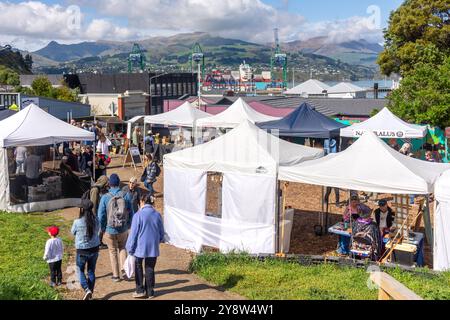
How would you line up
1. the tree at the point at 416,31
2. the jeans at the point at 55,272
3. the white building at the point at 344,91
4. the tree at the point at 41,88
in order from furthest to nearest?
the tree at the point at 41,88, the white building at the point at 344,91, the tree at the point at 416,31, the jeans at the point at 55,272

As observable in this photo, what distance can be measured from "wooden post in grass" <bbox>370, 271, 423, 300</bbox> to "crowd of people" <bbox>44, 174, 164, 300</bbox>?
11.6 feet

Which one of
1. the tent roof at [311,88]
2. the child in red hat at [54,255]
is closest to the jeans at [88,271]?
the child in red hat at [54,255]

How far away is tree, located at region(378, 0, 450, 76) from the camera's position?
29.8 metres

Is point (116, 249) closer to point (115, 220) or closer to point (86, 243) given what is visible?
point (115, 220)

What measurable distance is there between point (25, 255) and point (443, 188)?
777cm

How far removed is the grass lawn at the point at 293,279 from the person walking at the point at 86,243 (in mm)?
2134

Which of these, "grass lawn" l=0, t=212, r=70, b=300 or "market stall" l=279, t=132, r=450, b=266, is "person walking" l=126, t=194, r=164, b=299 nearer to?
"grass lawn" l=0, t=212, r=70, b=300

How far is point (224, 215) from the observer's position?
11109 mm

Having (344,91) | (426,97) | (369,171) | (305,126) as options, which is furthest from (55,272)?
(344,91)

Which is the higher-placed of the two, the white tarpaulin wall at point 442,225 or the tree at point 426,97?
the tree at point 426,97

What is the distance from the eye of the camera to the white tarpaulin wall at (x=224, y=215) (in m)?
10.5

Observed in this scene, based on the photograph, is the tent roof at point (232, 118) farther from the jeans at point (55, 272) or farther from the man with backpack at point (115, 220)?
the jeans at point (55, 272)

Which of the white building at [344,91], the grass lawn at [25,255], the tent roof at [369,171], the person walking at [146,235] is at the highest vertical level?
the white building at [344,91]

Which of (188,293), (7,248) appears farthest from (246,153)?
(7,248)
